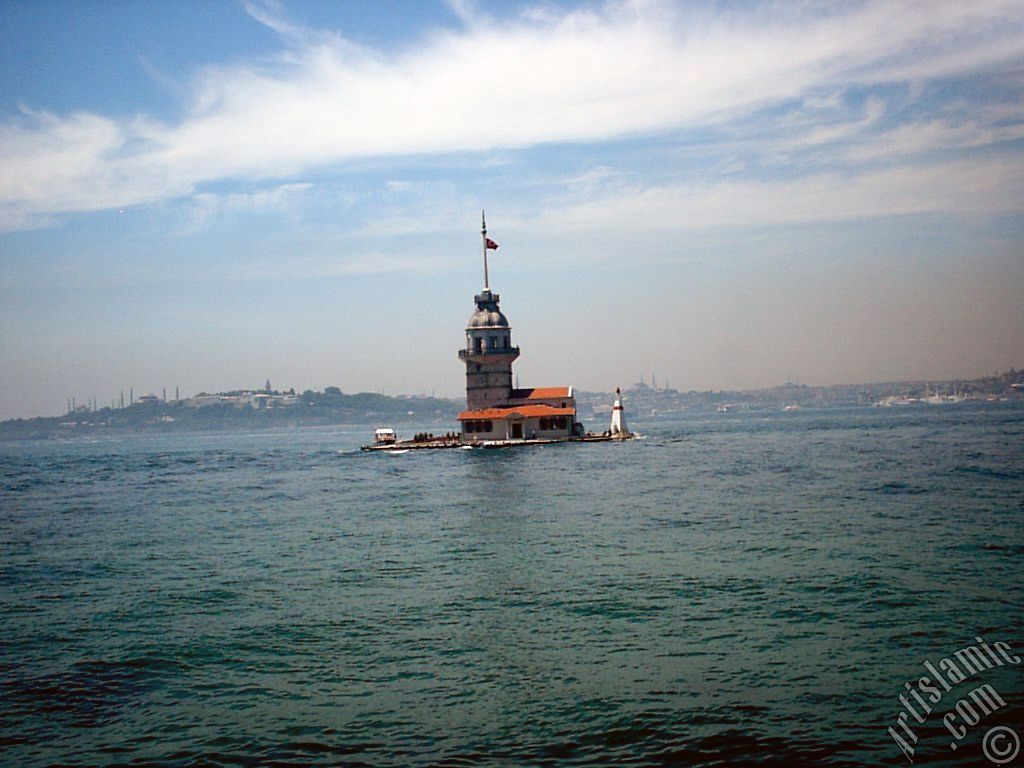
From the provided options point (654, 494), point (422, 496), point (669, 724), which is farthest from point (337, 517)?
point (669, 724)

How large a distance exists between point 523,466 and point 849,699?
1939 inches

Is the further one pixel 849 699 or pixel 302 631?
pixel 302 631

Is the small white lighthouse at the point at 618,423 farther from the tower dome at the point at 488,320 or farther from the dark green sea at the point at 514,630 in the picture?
the dark green sea at the point at 514,630

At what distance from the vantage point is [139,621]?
1944cm

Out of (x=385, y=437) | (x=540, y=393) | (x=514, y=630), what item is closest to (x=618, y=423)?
(x=540, y=393)

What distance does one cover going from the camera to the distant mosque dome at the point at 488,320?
96625 mm

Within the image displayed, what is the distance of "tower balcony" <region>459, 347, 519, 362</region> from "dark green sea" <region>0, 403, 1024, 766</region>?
56301 mm

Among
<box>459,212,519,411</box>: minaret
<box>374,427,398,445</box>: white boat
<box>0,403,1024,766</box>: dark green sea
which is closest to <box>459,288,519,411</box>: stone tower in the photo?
<box>459,212,519,411</box>: minaret

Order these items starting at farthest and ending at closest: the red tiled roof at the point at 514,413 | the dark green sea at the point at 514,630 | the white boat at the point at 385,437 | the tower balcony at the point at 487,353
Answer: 1. the white boat at the point at 385,437
2. the tower balcony at the point at 487,353
3. the red tiled roof at the point at 514,413
4. the dark green sea at the point at 514,630

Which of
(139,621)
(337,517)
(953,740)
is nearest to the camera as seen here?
(953,740)

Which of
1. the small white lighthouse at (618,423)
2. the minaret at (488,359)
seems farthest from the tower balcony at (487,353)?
the small white lighthouse at (618,423)

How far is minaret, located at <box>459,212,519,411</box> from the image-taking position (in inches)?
3743

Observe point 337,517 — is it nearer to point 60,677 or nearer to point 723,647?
point 60,677

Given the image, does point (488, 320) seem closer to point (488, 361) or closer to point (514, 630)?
point (488, 361)
